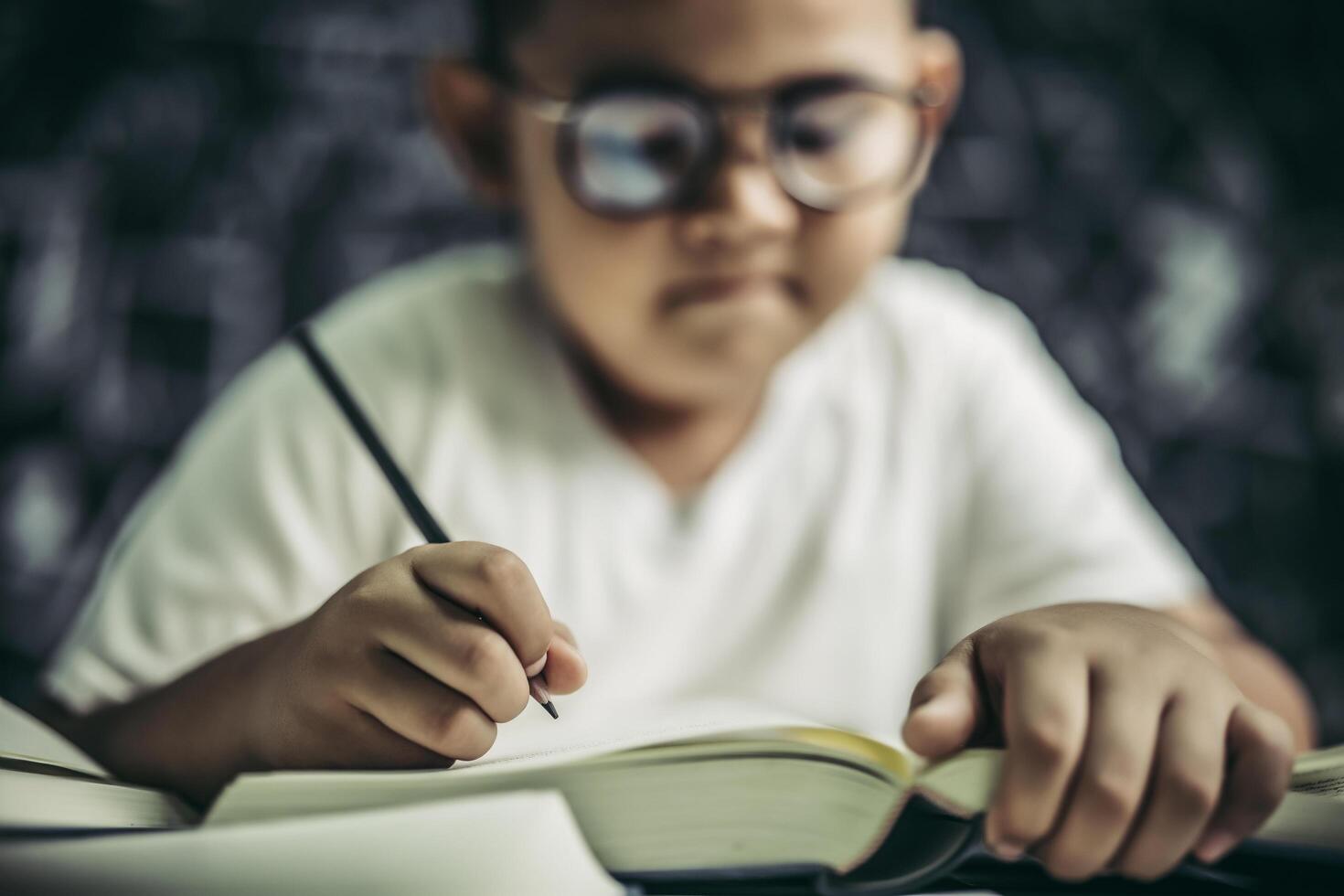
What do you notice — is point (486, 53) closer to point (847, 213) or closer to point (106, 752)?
point (847, 213)

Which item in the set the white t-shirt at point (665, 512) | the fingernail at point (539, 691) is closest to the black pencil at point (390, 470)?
the fingernail at point (539, 691)

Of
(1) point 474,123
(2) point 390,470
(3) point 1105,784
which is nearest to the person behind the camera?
(3) point 1105,784

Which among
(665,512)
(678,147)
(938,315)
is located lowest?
(665,512)

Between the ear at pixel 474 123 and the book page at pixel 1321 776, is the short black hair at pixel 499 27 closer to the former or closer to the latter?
the ear at pixel 474 123

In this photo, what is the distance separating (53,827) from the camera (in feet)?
1.03

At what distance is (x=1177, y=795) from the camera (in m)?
0.30

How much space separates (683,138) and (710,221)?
0.05 metres

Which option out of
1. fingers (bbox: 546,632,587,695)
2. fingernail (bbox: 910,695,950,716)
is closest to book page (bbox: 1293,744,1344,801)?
fingernail (bbox: 910,695,950,716)

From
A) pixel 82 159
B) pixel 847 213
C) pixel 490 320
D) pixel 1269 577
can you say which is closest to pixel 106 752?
pixel 490 320

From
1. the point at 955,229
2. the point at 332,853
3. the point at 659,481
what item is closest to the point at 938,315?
the point at 955,229

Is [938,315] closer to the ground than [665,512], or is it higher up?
higher up

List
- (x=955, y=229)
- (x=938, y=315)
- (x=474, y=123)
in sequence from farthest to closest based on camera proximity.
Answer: (x=955, y=229)
(x=938, y=315)
(x=474, y=123)

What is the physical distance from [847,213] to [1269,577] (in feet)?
2.12

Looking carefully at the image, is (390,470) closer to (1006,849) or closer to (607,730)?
(607,730)
